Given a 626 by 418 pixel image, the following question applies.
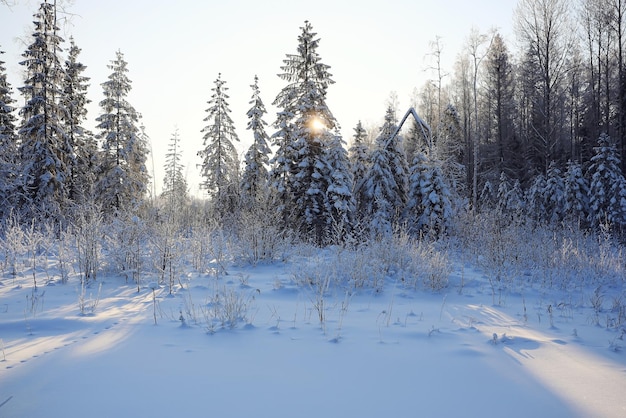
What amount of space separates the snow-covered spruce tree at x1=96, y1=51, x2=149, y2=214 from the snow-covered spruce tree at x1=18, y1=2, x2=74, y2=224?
3059mm

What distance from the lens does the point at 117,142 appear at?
20.9m

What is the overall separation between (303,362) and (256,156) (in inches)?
786

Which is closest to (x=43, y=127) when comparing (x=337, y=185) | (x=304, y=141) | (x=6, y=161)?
(x=6, y=161)

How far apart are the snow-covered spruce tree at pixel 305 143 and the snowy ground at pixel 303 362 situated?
865 centimetres

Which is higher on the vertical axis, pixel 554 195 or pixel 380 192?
pixel 554 195

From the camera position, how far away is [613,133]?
27.7 meters

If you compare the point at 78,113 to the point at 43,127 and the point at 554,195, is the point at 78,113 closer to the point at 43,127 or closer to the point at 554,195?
the point at 43,127

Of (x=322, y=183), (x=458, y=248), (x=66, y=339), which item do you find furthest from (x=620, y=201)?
(x=66, y=339)

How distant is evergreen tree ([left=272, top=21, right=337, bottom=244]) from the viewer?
46.3 ft

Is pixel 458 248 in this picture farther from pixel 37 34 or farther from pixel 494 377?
pixel 37 34

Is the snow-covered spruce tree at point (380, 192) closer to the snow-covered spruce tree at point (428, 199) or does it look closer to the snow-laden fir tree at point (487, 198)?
the snow-covered spruce tree at point (428, 199)

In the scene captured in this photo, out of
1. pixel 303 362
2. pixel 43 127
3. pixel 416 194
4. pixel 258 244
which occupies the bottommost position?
pixel 303 362

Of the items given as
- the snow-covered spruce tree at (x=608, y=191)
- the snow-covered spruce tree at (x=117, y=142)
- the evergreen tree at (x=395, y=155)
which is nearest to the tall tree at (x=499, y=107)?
the snow-covered spruce tree at (x=608, y=191)

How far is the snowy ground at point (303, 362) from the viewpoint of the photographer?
2.51m
